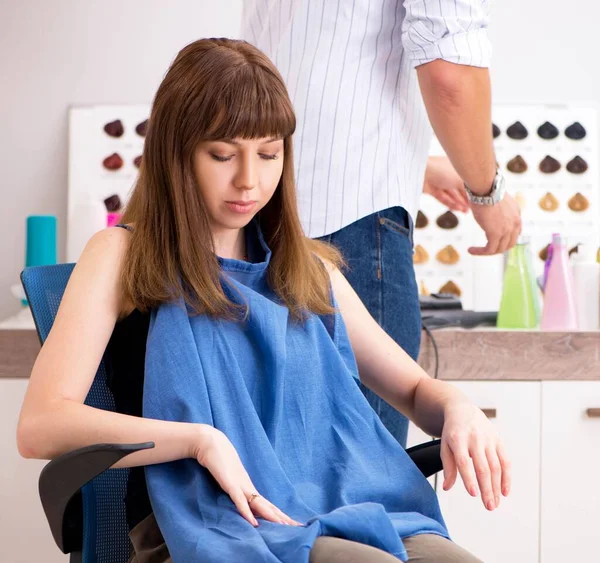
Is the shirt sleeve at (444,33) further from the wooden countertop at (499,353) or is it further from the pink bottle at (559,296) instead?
the pink bottle at (559,296)

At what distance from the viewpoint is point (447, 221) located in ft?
10.4

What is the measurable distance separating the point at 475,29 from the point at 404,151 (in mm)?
246

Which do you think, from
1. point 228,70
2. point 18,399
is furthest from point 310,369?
point 18,399

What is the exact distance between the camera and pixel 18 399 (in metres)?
2.37

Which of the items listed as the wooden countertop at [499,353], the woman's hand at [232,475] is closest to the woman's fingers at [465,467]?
the woman's hand at [232,475]

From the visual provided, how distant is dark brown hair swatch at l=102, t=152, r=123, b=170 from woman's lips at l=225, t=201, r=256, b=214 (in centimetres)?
190

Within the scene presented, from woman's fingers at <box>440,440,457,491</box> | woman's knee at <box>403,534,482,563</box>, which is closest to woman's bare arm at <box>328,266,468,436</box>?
woman's fingers at <box>440,440,457,491</box>

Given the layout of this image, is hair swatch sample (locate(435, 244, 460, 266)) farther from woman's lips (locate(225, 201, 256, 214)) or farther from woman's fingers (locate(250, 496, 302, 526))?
woman's fingers (locate(250, 496, 302, 526))

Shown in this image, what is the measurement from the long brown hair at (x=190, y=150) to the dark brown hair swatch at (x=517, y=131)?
1913 millimetres

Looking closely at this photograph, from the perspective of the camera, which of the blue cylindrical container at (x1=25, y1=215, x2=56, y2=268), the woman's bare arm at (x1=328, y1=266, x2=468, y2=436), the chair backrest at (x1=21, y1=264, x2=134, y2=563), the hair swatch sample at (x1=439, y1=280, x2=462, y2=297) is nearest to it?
the chair backrest at (x1=21, y1=264, x2=134, y2=563)

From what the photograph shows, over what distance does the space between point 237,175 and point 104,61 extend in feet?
6.61

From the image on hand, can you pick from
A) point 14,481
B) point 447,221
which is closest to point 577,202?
point 447,221

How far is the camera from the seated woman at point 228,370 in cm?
121

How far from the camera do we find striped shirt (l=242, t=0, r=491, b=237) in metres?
1.63
